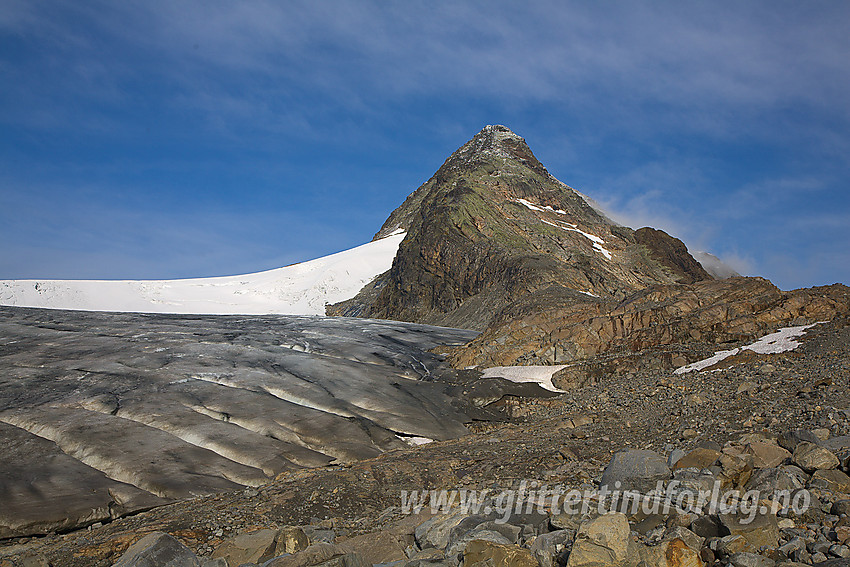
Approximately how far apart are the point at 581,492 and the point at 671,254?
67.7 metres

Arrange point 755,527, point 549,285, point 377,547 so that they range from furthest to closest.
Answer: point 549,285 < point 377,547 < point 755,527

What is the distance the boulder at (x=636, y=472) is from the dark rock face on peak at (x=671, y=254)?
203 feet

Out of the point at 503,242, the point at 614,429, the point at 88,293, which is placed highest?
the point at 503,242

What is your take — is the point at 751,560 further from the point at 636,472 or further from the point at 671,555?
the point at 636,472

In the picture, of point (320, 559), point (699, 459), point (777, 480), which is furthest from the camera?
point (699, 459)

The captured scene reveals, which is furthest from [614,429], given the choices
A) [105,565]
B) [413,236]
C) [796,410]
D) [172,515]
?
[413,236]

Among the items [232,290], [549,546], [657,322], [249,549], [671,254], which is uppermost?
[671,254]

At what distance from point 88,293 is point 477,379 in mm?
51771

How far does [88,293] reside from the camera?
200 ft

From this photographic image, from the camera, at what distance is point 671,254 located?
70.8m

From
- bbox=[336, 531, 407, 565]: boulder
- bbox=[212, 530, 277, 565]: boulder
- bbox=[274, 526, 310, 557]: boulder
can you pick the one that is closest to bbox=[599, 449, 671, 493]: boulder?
bbox=[336, 531, 407, 565]: boulder

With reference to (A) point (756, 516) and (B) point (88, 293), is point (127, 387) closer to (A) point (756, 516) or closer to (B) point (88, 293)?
(A) point (756, 516)

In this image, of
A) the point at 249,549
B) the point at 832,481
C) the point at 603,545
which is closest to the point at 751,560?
the point at 603,545

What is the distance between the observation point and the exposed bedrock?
12555 mm
